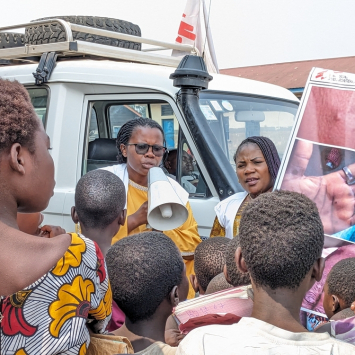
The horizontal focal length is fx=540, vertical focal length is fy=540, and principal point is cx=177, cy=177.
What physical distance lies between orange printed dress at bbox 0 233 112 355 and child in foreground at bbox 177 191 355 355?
33cm

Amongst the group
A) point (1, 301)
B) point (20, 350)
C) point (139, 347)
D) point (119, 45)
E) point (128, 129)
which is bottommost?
point (139, 347)

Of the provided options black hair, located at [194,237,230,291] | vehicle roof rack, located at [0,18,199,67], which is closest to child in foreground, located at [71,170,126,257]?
black hair, located at [194,237,230,291]

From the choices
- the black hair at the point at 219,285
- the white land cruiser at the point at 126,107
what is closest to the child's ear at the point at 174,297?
the black hair at the point at 219,285

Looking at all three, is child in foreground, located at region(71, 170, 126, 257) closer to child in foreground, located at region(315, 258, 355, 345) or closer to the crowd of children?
the crowd of children

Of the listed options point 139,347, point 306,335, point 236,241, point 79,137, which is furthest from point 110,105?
point 306,335

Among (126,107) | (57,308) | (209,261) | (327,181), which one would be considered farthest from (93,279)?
(126,107)

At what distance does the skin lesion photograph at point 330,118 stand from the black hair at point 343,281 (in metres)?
0.47

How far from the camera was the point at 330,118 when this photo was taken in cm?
222

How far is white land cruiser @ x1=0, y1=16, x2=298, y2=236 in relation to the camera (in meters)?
3.78

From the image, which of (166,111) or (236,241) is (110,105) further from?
(236,241)

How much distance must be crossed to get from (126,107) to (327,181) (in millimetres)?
2524

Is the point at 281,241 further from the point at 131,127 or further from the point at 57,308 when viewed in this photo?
the point at 131,127

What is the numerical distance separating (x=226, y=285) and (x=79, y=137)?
248cm

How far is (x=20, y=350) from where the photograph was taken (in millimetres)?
1480
